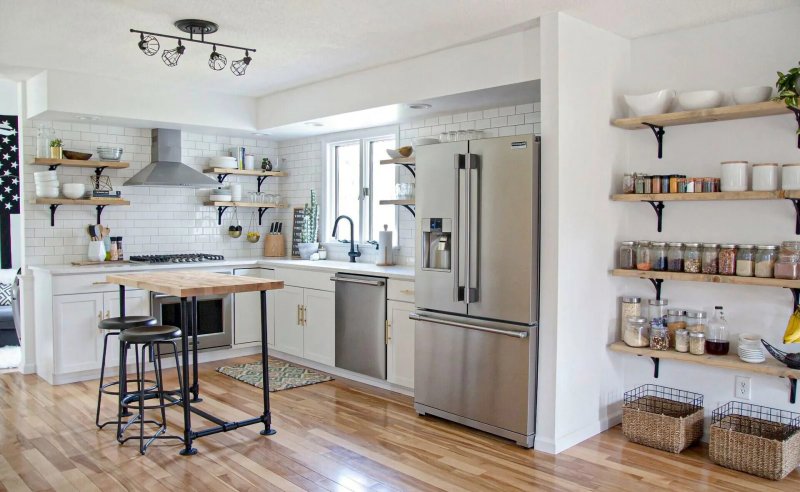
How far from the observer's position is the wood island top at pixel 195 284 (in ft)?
11.9

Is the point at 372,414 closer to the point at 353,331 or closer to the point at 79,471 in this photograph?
the point at 353,331

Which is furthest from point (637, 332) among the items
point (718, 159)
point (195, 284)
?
point (195, 284)

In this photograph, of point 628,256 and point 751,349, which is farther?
point 628,256

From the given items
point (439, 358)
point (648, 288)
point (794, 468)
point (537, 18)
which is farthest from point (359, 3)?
point (794, 468)

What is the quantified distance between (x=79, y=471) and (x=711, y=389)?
3540mm

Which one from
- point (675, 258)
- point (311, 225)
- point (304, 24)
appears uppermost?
point (304, 24)

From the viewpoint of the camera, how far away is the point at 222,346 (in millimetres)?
5984

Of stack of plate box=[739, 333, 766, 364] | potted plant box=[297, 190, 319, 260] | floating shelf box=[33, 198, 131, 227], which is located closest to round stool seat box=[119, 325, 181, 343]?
floating shelf box=[33, 198, 131, 227]

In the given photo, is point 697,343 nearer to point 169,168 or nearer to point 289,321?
point 289,321

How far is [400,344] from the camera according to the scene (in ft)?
15.9

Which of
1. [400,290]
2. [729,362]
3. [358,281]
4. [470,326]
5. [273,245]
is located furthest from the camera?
[273,245]

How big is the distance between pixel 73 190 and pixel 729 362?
5.12 meters

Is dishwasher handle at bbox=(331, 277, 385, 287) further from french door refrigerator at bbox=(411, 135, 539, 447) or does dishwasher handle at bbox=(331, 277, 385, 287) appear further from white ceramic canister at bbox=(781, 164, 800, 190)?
white ceramic canister at bbox=(781, 164, 800, 190)

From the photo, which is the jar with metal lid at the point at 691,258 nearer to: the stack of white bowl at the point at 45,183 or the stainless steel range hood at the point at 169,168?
the stainless steel range hood at the point at 169,168
